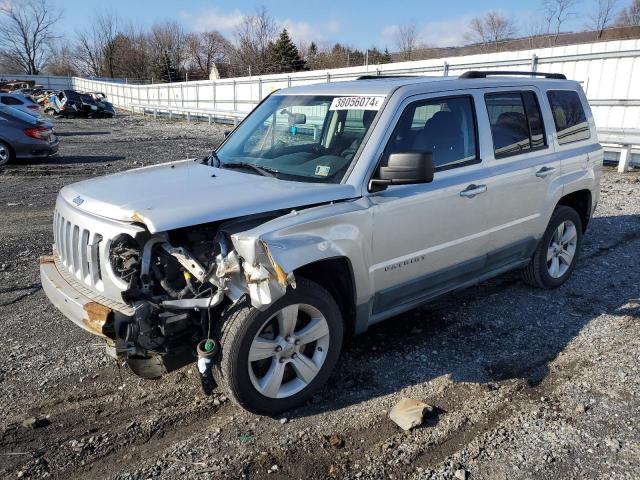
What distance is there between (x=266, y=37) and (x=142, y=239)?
66770mm

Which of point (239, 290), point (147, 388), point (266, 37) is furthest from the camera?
point (266, 37)

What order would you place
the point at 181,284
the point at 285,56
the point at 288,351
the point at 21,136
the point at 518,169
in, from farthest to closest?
the point at 285,56, the point at 21,136, the point at 518,169, the point at 288,351, the point at 181,284

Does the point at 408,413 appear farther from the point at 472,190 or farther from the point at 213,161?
the point at 213,161

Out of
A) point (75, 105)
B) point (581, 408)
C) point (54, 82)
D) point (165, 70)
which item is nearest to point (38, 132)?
point (581, 408)

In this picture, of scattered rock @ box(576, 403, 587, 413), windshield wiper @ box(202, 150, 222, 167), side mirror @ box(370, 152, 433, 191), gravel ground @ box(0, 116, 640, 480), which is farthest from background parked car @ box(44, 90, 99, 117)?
scattered rock @ box(576, 403, 587, 413)

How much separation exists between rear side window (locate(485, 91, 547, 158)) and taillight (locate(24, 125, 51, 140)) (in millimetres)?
12536

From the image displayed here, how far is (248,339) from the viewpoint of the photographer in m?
2.96

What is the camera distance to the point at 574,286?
213 inches

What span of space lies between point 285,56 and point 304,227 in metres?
58.8

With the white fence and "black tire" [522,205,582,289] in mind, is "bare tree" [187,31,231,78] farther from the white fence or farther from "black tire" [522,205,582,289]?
"black tire" [522,205,582,289]

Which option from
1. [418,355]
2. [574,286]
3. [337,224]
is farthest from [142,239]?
[574,286]

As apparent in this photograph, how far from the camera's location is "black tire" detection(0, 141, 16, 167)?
42.4 ft

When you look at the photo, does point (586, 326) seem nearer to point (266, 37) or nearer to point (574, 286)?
point (574, 286)

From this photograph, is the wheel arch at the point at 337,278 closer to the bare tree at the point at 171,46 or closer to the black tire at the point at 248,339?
the black tire at the point at 248,339
